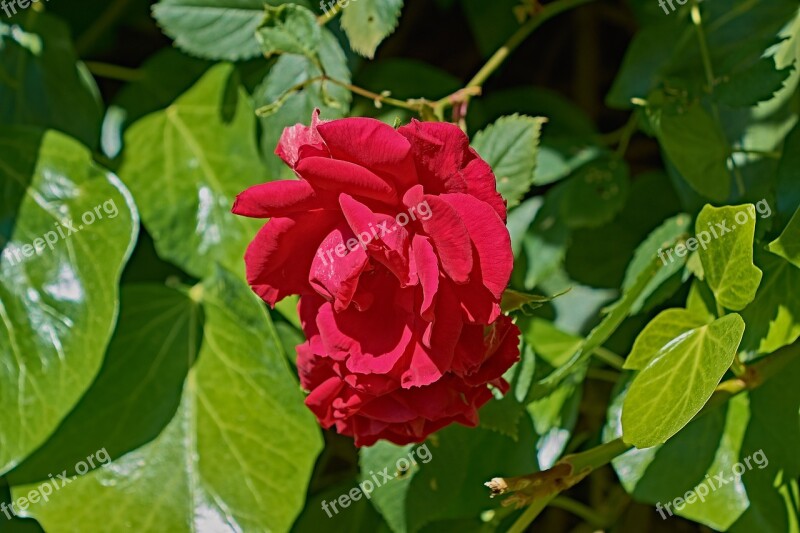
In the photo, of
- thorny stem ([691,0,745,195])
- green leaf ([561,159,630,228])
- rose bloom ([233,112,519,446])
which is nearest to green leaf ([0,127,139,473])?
rose bloom ([233,112,519,446])

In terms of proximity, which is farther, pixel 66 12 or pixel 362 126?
pixel 66 12

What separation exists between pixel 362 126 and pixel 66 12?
2.51 ft

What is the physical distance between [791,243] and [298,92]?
396mm

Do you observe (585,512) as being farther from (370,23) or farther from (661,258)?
(370,23)

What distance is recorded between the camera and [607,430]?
0.73 m

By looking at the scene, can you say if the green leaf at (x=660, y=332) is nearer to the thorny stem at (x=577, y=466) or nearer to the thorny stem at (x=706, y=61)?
the thorny stem at (x=577, y=466)

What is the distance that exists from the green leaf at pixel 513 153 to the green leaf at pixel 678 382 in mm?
161

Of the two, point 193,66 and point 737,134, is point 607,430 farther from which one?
point 193,66

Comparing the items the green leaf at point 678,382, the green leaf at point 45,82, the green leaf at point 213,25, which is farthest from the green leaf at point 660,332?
the green leaf at point 45,82

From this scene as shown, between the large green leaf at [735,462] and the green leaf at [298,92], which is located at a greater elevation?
the green leaf at [298,92]

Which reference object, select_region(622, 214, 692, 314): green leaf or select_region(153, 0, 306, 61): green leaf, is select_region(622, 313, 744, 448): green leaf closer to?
select_region(622, 214, 692, 314): green leaf

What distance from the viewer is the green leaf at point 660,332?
2.03 ft

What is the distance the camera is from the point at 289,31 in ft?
2.28

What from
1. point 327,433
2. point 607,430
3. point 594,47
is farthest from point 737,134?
point 327,433
